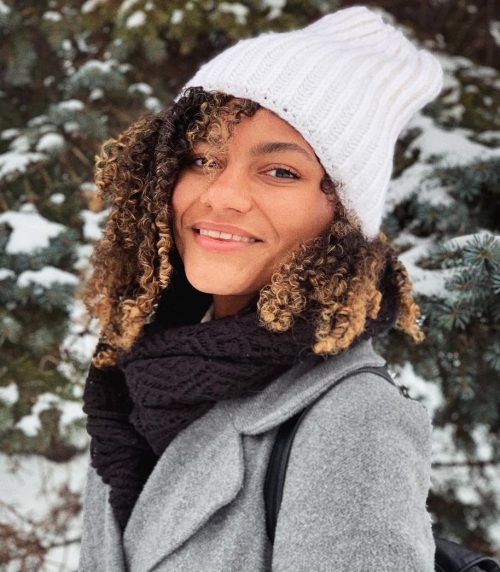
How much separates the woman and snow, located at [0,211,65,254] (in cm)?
66

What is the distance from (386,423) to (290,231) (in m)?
0.45

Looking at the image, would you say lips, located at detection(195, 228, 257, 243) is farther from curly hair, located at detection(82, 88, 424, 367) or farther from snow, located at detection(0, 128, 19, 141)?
snow, located at detection(0, 128, 19, 141)

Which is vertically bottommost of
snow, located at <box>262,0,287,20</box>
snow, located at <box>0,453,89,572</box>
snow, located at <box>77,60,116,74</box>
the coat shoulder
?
snow, located at <box>0,453,89,572</box>

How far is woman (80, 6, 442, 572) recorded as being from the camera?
3.39 ft

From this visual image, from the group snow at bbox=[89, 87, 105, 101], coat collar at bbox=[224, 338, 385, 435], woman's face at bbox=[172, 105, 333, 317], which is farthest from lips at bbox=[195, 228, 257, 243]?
snow at bbox=[89, 87, 105, 101]

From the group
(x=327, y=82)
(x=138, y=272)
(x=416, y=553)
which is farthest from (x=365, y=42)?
(x=416, y=553)

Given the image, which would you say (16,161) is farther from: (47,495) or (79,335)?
(47,495)

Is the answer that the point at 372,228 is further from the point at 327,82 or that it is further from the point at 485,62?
the point at 485,62

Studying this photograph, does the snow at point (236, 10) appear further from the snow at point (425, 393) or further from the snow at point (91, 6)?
the snow at point (425, 393)

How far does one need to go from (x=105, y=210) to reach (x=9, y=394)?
78 cm

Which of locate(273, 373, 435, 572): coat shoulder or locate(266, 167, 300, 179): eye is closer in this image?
locate(273, 373, 435, 572): coat shoulder

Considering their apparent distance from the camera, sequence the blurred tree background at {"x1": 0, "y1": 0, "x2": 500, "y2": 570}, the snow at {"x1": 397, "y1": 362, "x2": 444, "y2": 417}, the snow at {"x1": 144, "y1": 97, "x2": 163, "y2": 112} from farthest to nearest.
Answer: the snow at {"x1": 397, "y1": 362, "x2": 444, "y2": 417} < the snow at {"x1": 144, "y1": 97, "x2": 163, "y2": 112} < the blurred tree background at {"x1": 0, "y1": 0, "x2": 500, "y2": 570}

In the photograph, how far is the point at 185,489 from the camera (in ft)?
4.07

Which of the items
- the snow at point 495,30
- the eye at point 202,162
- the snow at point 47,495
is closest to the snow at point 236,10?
the eye at point 202,162
